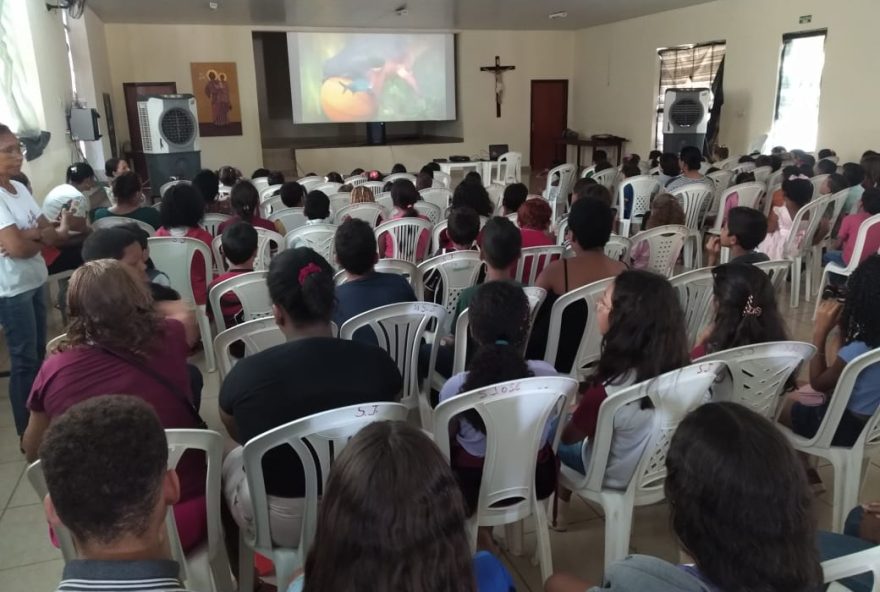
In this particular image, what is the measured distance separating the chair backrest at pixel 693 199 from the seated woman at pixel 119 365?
14.2 feet

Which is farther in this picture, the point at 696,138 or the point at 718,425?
the point at 696,138

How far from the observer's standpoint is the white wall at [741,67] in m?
7.27

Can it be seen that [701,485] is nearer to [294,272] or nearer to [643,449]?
[643,449]

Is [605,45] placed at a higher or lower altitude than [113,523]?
higher

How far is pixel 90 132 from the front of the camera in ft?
21.0

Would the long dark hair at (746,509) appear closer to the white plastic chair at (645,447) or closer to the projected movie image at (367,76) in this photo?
the white plastic chair at (645,447)

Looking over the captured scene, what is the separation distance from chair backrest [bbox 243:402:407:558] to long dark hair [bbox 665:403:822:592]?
2.15ft

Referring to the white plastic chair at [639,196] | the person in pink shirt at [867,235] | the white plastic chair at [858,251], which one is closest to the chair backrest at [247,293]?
the white plastic chair at [858,251]

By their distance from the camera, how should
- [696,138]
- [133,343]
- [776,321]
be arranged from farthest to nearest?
[696,138] → [776,321] → [133,343]

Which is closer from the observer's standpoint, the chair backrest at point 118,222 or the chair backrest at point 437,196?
the chair backrest at point 118,222

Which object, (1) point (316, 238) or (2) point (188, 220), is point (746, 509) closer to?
(1) point (316, 238)

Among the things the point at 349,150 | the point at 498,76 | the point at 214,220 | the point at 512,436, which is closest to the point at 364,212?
the point at 214,220

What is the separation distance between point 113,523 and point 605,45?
12631 mm

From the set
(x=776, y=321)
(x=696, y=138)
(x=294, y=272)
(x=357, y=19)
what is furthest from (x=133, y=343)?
(x=357, y=19)
